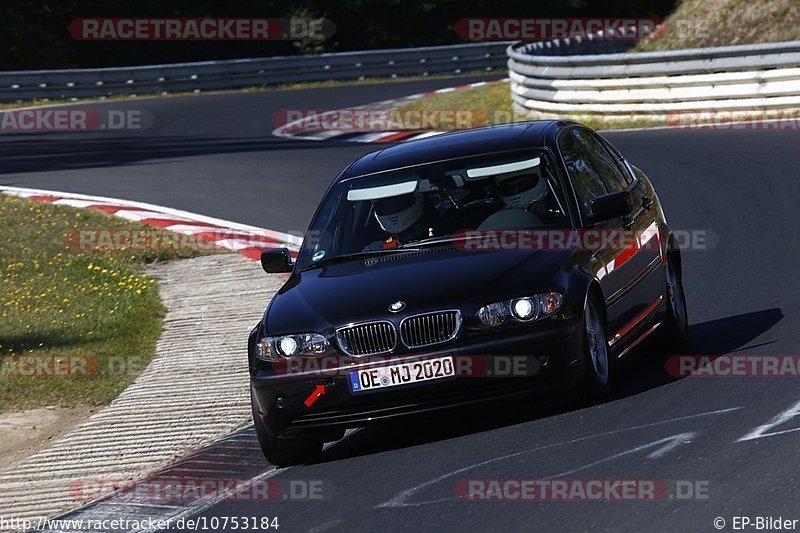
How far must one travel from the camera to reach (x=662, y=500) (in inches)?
236

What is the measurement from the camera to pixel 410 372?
23.9 feet

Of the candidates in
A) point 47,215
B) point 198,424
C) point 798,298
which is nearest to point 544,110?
point 47,215

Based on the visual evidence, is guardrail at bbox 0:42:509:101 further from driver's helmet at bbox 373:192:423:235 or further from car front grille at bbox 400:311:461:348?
car front grille at bbox 400:311:461:348

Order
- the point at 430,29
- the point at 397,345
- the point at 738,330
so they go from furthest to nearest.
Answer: the point at 430,29 < the point at 738,330 < the point at 397,345

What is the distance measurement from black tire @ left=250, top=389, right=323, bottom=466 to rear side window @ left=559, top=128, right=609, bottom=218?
2.12 m

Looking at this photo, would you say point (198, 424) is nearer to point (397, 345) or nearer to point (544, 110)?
point (397, 345)

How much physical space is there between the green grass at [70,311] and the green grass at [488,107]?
9.13 m

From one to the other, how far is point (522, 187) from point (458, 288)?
127cm

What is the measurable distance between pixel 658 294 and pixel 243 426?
2719mm

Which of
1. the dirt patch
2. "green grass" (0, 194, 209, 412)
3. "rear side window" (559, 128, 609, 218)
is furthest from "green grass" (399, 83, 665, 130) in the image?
the dirt patch
